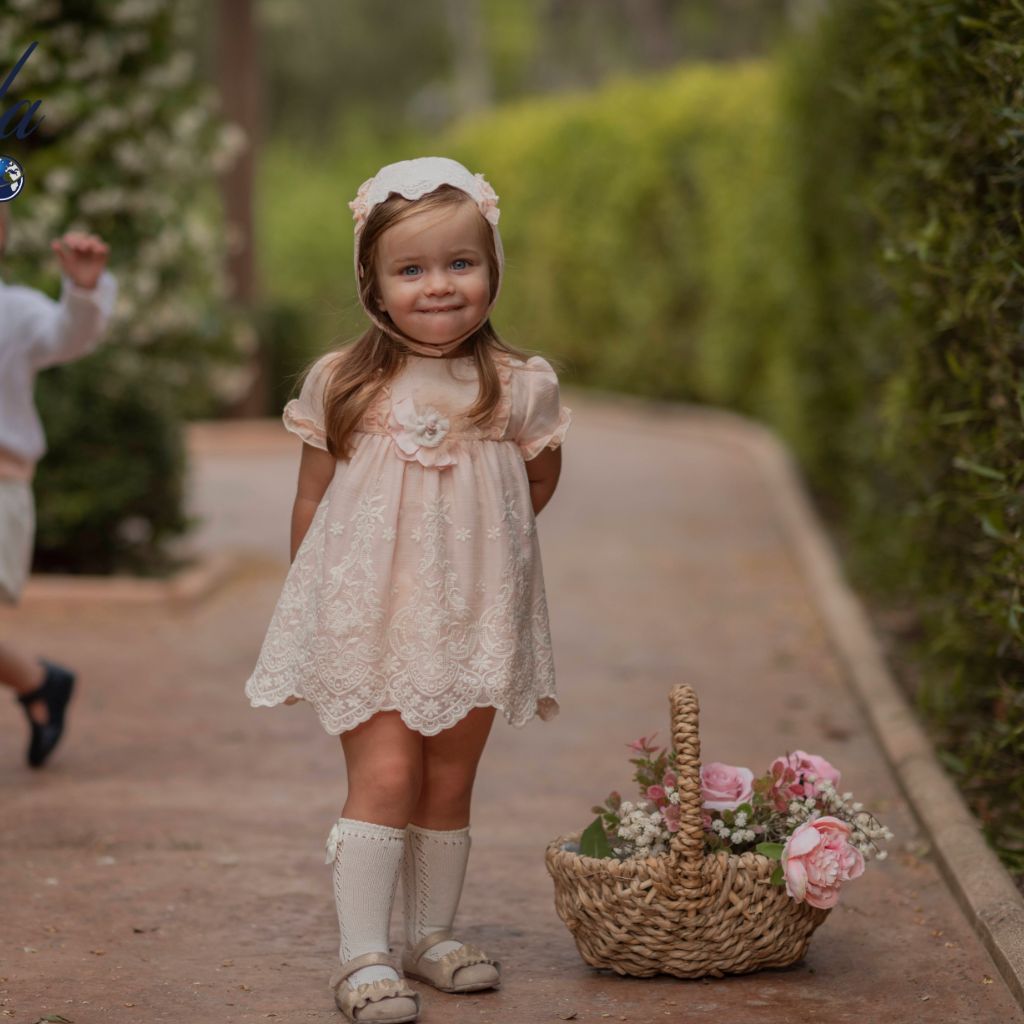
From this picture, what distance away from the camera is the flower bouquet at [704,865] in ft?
12.1

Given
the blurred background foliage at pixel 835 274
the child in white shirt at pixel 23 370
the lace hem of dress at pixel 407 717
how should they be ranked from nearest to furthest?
the lace hem of dress at pixel 407 717 < the blurred background foliage at pixel 835 274 < the child in white shirt at pixel 23 370

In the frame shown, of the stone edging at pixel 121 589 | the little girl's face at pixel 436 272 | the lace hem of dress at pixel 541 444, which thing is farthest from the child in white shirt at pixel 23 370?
the stone edging at pixel 121 589

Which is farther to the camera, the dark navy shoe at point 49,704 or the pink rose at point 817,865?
the dark navy shoe at point 49,704

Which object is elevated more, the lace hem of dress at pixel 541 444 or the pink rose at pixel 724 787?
the lace hem of dress at pixel 541 444

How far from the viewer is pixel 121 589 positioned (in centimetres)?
842

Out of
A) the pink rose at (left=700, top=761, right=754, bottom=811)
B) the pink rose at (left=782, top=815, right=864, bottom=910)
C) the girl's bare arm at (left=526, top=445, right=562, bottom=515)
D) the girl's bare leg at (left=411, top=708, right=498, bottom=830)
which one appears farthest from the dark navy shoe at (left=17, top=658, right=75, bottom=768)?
the pink rose at (left=782, top=815, right=864, bottom=910)

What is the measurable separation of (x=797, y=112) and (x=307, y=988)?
29.0 feet

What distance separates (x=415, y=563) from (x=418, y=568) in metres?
0.02

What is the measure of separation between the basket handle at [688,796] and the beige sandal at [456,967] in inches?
18.7

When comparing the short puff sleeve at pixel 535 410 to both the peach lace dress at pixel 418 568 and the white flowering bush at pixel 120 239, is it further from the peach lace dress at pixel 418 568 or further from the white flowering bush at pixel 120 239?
the white flowering bush at pixel 120 239

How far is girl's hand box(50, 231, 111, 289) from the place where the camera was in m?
5.00

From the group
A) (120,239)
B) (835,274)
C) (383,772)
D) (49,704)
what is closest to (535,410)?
(383,772)

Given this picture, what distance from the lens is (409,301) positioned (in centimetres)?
372

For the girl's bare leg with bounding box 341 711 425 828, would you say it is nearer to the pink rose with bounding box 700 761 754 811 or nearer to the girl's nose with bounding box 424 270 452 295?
the pink rose with bounding box 700 761 754 811
